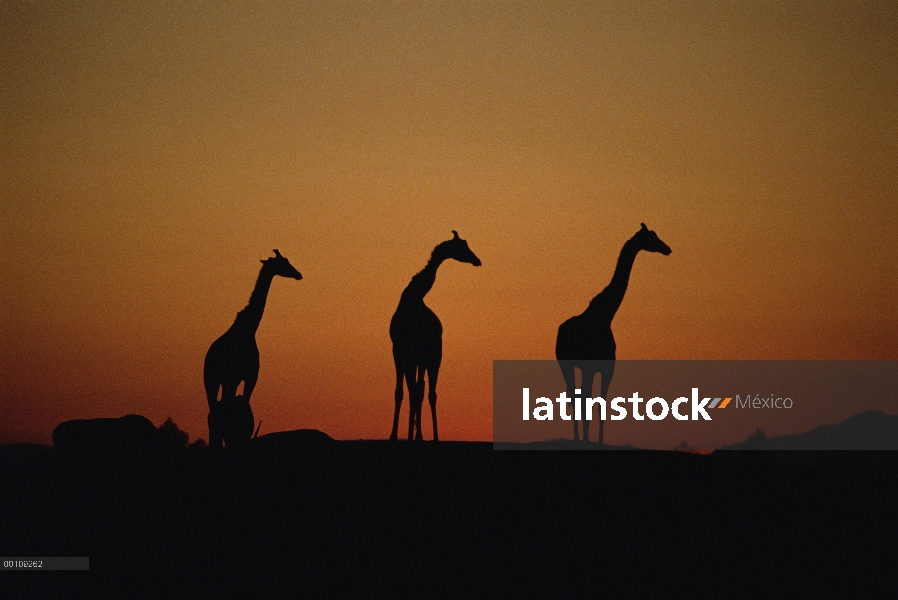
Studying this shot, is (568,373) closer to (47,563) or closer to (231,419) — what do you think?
(231,419)

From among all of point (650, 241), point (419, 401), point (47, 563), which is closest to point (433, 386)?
point (419, 401)

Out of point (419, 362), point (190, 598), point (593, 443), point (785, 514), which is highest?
point (419, 362)

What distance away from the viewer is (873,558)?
15492 millimetres

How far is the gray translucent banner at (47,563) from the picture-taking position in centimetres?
1492

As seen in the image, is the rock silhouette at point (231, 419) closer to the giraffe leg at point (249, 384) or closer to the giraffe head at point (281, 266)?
the giraffe leg at point (249, 384)

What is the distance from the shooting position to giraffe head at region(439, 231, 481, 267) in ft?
76.2

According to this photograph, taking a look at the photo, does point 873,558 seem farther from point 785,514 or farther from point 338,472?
point 338,472

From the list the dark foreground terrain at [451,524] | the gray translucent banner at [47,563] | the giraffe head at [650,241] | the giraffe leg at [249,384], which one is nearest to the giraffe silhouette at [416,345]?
the dark foreground terrain at [451,524]

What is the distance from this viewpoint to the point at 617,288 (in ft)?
78.7

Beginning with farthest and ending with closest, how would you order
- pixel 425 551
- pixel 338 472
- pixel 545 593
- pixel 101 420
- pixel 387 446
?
pixel 101 420
pixel 387 446
pixel 338 472
pixel 425 551
pixel 545 593

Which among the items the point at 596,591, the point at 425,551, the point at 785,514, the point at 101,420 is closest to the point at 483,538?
the point at 425,551

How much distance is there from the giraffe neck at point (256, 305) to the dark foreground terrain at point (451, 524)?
10.2ft

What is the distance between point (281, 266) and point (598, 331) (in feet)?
23.0

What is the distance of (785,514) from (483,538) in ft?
17.1
